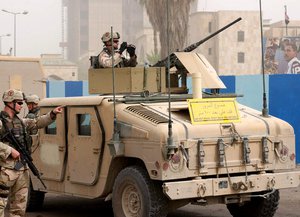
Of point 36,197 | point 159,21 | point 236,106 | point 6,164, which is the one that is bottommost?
point 36,197

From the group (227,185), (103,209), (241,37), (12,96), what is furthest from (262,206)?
(241,37)

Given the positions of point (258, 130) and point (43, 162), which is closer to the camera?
point (258, 130)

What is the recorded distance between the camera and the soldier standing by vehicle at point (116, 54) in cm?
946

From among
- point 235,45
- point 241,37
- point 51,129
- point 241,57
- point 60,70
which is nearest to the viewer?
point 51,129

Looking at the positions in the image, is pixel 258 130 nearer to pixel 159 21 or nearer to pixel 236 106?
pixel 236 106

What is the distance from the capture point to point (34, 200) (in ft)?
33.2

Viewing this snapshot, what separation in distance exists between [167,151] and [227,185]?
34.7 inches

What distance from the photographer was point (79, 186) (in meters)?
8.84

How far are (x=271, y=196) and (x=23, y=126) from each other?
3106 mm

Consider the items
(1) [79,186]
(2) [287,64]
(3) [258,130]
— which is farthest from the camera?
(2) [287,64]

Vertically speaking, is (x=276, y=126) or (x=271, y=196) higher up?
(x=276, y=126)

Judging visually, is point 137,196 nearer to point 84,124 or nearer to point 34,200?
point 84,124

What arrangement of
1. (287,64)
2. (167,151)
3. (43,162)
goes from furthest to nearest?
(287,64) < (43,162) < (167,151)

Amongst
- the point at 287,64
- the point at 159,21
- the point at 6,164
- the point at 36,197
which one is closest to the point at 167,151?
the point at 6,164
